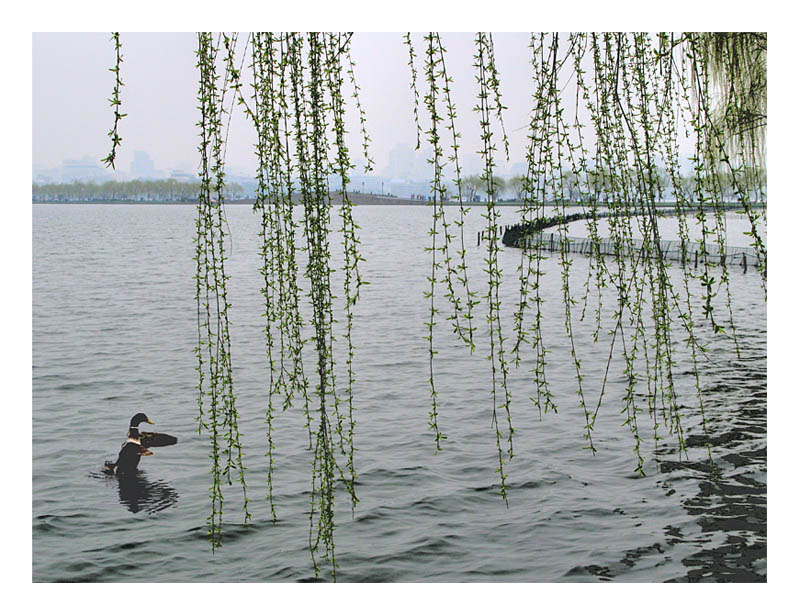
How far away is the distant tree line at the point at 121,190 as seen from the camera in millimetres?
5266

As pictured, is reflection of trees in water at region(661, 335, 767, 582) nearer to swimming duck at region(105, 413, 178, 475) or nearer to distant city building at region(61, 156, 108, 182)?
swimming duck at region(105, 413, 178, 475)

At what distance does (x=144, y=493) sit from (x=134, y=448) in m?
0.59

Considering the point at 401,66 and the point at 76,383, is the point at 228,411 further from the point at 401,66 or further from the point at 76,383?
the point at 76,383

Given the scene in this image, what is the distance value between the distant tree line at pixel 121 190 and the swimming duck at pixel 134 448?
1.41 m

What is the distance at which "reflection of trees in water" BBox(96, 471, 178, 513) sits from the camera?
4410 millimetres

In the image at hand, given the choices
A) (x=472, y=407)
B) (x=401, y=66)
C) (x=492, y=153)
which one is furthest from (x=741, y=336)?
(x=492, y=153)

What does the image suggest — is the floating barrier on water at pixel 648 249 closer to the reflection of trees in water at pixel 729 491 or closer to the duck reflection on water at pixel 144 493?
the reflection of trees in water at pixel 729 491

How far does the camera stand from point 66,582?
11.5 ft

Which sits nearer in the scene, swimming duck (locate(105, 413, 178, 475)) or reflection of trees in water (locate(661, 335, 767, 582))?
reflection of trees in water (locate(661, 335, 767, 582))

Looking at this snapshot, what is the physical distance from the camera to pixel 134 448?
5.08 meters

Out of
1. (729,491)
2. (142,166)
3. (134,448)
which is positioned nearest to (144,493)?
(134,448)

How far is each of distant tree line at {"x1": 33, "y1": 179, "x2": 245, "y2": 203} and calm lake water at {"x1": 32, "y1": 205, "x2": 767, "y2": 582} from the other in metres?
1.50

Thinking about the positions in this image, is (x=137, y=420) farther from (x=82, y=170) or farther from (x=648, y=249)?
(x=648, y=249)

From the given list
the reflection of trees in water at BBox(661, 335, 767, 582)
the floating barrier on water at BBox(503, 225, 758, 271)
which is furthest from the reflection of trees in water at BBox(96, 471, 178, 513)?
the reflection of trees in water at BBox(661, 335, 767, 582)
